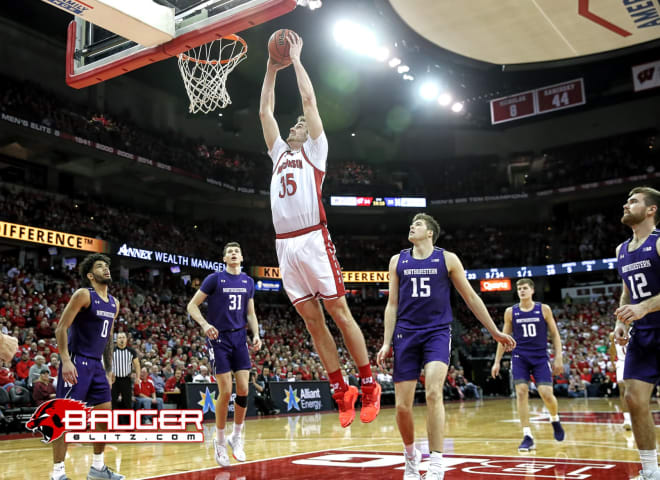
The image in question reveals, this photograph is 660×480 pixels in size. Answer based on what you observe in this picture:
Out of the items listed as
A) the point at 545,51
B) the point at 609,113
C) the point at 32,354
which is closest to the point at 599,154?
the point at 609,113

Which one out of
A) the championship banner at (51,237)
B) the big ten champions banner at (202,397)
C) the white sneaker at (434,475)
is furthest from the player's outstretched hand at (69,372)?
the championship banner at (51,237)

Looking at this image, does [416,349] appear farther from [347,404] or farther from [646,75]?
[646,75]

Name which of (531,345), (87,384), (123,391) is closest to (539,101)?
(531,345)

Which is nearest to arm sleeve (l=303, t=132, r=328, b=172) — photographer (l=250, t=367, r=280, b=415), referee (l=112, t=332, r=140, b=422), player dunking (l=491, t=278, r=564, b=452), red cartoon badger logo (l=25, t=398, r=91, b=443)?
red cartoon badger logo (l=25, t=398, r=91, b=443)

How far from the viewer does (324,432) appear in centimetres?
1074

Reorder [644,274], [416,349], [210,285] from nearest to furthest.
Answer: [644,274]
[416,349]
[210,285]

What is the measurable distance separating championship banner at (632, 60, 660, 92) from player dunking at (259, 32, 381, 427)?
2249 cm

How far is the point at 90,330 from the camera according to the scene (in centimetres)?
594

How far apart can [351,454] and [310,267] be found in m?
3.39

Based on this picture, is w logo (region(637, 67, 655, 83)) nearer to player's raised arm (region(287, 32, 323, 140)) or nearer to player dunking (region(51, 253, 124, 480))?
player's raised arm (region(287, 32, 323, 140))

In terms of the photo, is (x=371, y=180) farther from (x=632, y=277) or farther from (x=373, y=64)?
(x=632, y=277)

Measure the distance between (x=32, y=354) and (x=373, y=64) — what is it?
18.3m

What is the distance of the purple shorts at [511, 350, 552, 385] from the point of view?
27.8 ft

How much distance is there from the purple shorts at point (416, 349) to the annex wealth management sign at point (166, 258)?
19.8 m
